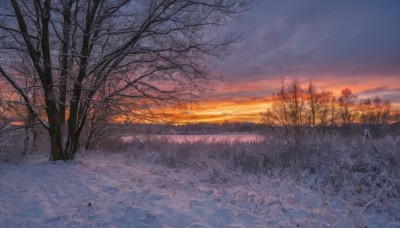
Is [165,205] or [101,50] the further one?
[101,50]

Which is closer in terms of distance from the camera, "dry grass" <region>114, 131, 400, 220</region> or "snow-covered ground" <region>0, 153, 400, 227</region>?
"snow-covered ground" <region>0, 153, 400, 227</region>

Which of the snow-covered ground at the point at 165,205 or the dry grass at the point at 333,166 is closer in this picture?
the snow-covered ground at the point at 165,205

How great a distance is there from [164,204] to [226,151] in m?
10.2

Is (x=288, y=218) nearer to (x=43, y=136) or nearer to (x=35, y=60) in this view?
(x=35, y=60)

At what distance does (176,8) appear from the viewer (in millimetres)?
11266

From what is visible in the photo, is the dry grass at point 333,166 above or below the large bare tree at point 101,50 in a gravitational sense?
below

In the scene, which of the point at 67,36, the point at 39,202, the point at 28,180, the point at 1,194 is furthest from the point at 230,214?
the point at 67,36

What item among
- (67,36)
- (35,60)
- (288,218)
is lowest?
(288,218)

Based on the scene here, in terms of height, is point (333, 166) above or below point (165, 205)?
above

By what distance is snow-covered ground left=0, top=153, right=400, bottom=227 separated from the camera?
538cm

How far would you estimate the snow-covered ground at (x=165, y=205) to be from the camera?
538cm

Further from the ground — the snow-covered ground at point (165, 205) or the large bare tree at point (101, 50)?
the large bare tree at point (101, 50)

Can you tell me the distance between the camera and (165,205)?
6.23 m

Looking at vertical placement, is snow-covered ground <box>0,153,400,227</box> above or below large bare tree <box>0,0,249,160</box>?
below
